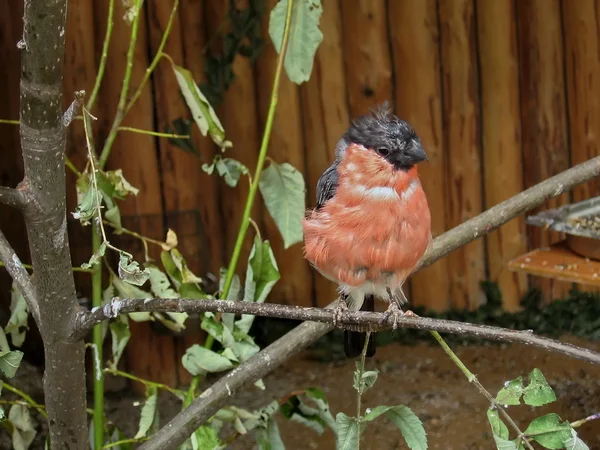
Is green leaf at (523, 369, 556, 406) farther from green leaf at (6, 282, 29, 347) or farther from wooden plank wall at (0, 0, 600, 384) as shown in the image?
wooden plank wall at (0, 0, 600, 384)

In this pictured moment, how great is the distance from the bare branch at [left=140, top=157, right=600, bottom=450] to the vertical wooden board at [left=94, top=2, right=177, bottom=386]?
1181 mm

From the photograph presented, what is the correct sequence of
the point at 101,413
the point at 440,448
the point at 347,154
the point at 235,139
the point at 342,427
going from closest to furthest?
the point at 342,427 → the point at 347,154 → the point at 101,413 → the point at 440,448 → the point at 235,139

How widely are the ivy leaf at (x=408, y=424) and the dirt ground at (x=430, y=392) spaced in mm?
1294

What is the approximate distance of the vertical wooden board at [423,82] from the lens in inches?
136

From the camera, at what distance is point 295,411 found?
7.72ft

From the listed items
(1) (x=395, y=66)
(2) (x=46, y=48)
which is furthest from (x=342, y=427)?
(1) (x=395, y=66)

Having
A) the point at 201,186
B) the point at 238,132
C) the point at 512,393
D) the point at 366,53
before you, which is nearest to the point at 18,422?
the point at 201,186

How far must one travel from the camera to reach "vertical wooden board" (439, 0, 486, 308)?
3.50 metres

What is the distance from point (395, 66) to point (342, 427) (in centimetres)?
209

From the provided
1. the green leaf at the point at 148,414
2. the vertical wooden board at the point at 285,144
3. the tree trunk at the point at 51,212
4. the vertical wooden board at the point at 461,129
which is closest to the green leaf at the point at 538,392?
the tree trunk at the point at 51,212

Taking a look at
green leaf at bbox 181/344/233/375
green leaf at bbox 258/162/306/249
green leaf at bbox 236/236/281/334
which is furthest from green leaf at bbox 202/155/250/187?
green leaf at bbox 181/344/233/375

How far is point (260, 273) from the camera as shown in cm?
228

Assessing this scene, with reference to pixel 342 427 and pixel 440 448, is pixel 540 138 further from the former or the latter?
pixel 342 427

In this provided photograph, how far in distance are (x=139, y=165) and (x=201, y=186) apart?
0.31 metres
